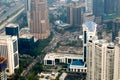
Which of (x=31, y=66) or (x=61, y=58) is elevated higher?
(x=61, y=58)

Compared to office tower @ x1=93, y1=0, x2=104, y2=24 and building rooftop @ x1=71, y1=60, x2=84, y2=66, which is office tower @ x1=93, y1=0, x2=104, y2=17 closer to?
office tower @ x1=93, y1=0, x2=104, y2=24

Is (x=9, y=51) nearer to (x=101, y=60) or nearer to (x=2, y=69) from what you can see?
(x=2, y=69)

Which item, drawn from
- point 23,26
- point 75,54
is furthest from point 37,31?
point 75,54

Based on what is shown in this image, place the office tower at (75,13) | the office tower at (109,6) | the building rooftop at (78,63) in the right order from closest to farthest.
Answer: the building rooftop at (78,63) < the office tower at (75,13) < the office tower at (109,6)

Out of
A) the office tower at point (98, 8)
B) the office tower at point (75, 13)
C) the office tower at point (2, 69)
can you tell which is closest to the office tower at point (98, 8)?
the office tower at point (98, 8)

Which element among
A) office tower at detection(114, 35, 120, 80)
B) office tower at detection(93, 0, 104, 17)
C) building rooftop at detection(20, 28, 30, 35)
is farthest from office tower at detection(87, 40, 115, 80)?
office tower at detection(93, 0, 104, 17)

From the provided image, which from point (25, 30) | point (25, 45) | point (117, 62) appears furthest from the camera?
point (25, 30)

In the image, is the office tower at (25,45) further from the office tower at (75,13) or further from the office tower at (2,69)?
the office tower at (75,13)

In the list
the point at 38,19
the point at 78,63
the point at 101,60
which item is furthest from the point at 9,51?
the point at 38,19
